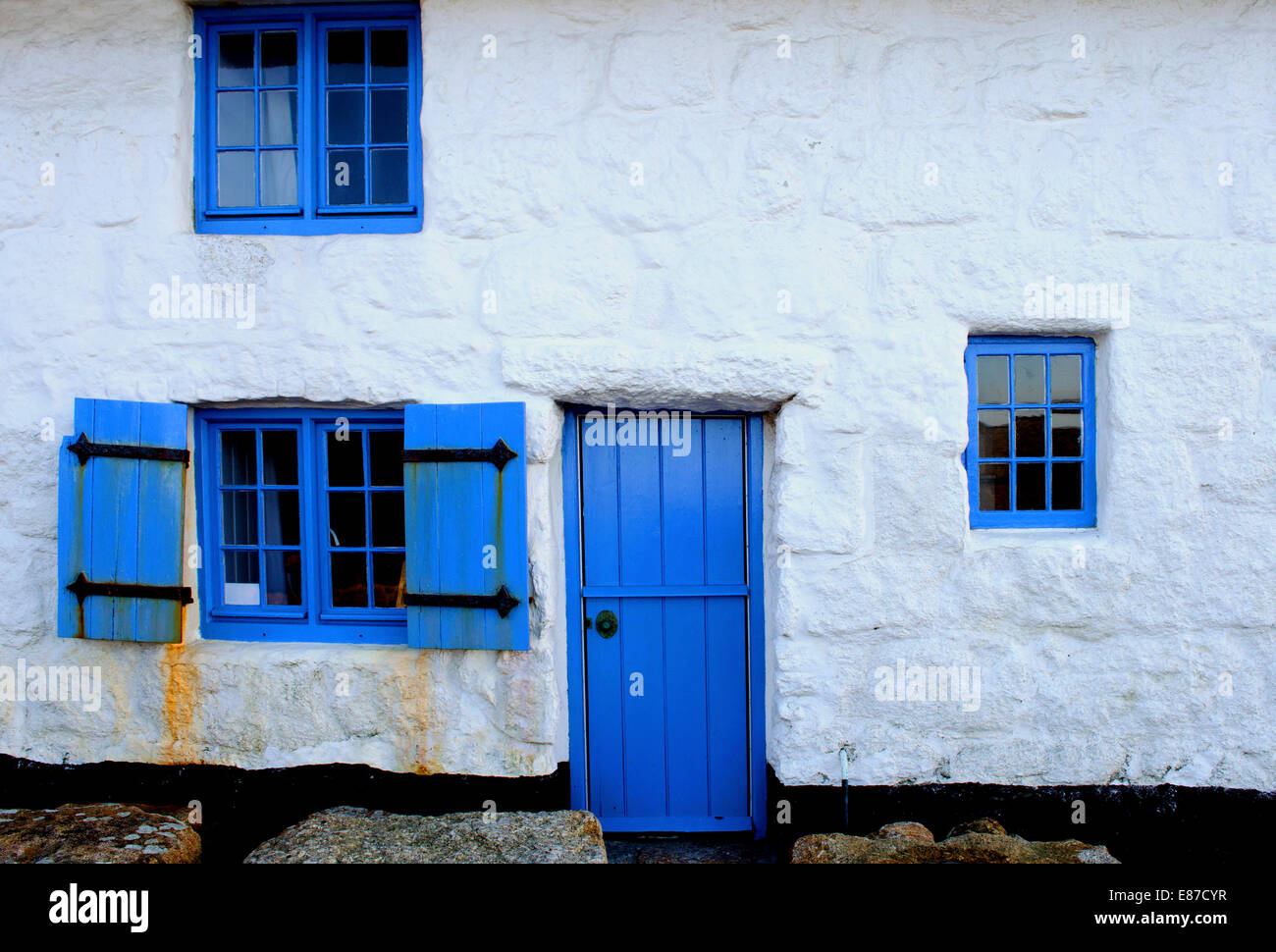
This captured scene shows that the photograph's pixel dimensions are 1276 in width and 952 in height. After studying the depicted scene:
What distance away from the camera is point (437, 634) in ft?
11.9

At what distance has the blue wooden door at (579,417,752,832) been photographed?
3.84m

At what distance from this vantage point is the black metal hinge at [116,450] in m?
3.60

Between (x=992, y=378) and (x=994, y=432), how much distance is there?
0.77 feet

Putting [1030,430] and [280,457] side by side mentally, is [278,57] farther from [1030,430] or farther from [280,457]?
[1030,430]

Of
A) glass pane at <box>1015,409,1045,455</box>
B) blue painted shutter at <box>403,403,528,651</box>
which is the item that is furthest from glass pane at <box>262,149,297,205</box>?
glass pane at <box>1015,409,1045,455</box>

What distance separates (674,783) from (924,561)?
153 centimetres

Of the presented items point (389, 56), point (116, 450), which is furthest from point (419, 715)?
point (389, 56)

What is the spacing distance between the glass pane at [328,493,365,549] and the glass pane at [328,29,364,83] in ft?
6.13

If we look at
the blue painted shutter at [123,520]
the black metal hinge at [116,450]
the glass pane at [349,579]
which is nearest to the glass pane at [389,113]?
the blue painted shutter at [123,520]

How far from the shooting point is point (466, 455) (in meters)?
3.54

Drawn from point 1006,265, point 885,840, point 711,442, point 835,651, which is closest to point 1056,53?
point 1006,265

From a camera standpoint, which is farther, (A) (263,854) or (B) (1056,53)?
(B) (1056,53)
